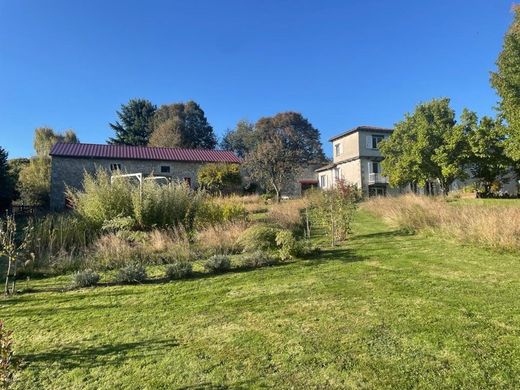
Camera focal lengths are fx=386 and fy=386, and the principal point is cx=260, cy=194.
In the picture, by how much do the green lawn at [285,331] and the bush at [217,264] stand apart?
40 centimetres

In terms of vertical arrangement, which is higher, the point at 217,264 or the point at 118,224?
the point at 118,224

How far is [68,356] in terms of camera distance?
3199 millimetres

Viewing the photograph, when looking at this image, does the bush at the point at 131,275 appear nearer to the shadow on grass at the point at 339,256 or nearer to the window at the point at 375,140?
the shadow on grass at the point at 339,256

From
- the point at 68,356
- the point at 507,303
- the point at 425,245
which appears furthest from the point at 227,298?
the point at 425,245

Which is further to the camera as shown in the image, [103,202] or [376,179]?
[376,179]

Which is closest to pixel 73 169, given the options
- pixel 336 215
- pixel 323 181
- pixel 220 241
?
pixel 220 241

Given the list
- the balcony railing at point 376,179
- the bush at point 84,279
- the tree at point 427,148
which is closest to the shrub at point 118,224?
the bush at point 84,279

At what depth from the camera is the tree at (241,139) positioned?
44188 millimetres

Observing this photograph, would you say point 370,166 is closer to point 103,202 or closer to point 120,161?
point 120,161

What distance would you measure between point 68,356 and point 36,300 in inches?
87.8

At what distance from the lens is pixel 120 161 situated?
83.7ft

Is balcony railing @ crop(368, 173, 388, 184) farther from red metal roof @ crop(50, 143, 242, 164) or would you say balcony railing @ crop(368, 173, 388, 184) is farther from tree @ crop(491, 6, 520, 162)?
tree @ crop(491, 6, 520, 162)

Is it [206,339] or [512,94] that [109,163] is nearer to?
[512,94]

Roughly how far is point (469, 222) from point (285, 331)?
6.27 meters
